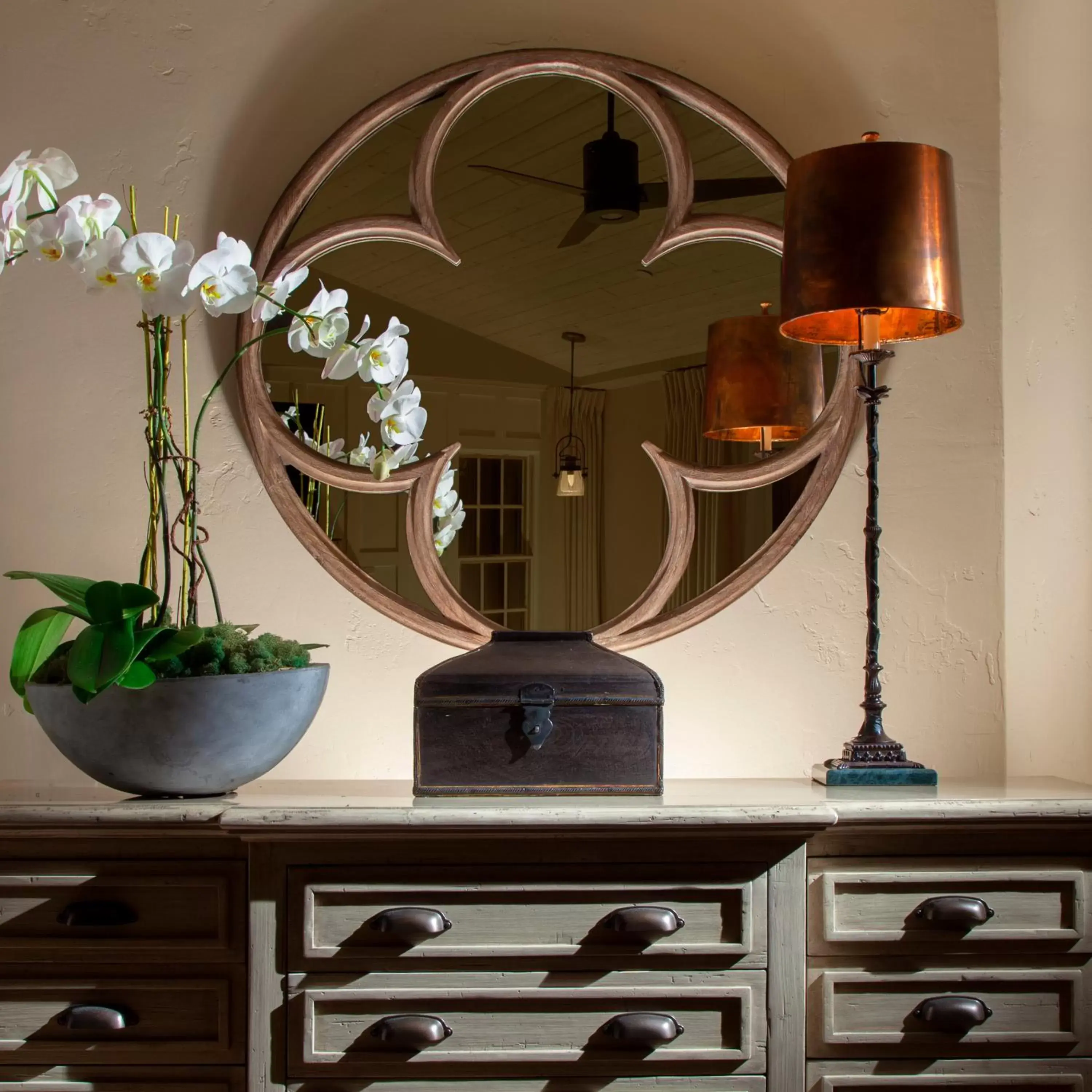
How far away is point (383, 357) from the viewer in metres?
1.91

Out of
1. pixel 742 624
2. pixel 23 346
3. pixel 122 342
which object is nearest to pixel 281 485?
pixel 122 342

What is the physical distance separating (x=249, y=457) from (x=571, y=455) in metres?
0.61

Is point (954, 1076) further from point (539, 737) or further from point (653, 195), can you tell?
point (653, 195)

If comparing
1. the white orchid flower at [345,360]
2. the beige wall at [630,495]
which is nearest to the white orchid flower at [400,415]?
the white orchid flower at [345,360]

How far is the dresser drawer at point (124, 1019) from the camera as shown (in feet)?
5.24

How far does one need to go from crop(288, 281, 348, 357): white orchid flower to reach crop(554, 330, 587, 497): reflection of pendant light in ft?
1.42

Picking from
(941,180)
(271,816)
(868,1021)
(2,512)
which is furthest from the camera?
(2,512)

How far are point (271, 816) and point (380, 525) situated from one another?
712 millimetres

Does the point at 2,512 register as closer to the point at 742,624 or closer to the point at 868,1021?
the point at 742,624

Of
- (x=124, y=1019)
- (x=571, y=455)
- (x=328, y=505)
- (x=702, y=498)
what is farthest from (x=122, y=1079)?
(x=702, y=498)

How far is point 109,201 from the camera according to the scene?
5.27 ft

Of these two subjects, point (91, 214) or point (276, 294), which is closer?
point (91, 214)

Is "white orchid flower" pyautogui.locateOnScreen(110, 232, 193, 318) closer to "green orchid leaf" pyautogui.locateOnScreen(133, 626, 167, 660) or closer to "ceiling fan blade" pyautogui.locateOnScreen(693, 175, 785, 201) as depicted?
"green orchid leaf" pyautogui.locateOnScreen(133, 626, 167, 660)

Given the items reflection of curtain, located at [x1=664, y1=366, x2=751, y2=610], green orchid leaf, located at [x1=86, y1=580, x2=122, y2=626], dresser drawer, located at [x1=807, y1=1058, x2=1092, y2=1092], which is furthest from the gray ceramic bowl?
dresser drawer, located at [x1=807, y1=1058, x2=1092, y2=1092]
